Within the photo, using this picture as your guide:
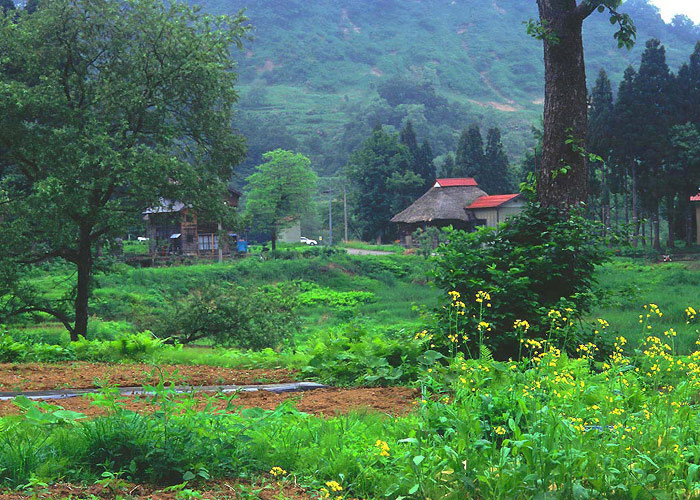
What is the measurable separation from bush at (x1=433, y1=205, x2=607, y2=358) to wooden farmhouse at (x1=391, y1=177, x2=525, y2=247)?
139 ft

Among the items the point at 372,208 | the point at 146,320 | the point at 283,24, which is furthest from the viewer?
the point at 283,24

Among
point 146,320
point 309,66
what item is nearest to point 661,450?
point 146,320

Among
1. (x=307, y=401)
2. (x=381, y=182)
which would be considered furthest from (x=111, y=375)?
(x=381, y=182)

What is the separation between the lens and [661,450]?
378cm

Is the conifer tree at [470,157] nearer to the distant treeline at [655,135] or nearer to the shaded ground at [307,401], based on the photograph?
the distant treeline at [655,135]

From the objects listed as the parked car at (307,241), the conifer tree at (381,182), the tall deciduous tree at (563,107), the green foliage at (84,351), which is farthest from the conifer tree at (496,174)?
the green foliage at (84,351)

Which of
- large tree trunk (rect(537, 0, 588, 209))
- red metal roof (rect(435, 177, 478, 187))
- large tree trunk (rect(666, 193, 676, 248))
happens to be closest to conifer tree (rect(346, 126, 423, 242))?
red metal roof (rect(435, 177, 478, 187))

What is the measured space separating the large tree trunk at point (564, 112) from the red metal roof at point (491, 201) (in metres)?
41.4

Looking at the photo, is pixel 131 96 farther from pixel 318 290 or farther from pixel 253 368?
pixel 318 290

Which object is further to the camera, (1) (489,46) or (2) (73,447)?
(1) (489,46)

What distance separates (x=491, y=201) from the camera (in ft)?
167

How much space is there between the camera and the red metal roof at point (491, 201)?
49.8 m

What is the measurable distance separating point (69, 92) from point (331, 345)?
33.5ft

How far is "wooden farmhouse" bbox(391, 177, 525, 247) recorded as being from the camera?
51.0m
